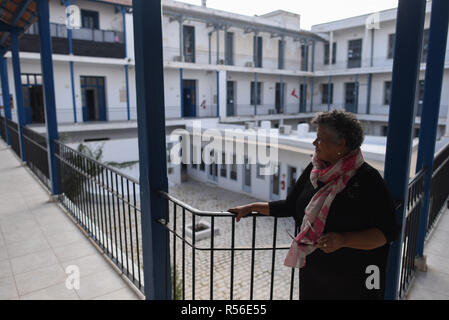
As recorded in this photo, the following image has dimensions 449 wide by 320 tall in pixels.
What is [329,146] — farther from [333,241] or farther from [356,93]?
[356,93]

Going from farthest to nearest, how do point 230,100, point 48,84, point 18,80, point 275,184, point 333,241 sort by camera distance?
1. point 230,100
2. point 275,184
3. point 18,80
4. point 48,84
5. point 333,241

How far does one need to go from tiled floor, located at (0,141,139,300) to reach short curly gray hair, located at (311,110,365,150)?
233 cm

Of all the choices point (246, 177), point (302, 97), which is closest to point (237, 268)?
point (246, 177)

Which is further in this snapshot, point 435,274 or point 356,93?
point 356,93

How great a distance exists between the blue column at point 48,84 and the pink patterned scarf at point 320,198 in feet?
16.0

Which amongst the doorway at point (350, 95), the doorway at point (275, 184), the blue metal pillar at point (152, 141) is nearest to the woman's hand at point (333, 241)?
the blue metal pillar at point (152, 141)

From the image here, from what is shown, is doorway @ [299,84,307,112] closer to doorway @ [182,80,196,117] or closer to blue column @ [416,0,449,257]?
doorway @ [182,80,196,117]

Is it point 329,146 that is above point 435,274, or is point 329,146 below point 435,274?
above

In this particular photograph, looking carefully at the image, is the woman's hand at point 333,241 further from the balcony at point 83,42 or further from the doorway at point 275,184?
the balcony at point 83,42

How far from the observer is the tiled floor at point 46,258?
3010 mm

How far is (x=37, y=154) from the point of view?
21.8 feet

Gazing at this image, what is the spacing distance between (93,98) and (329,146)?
60.0ft

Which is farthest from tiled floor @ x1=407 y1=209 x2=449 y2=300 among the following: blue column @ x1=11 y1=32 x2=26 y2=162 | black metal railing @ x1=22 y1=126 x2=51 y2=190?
blue column @ x1=11 y1=32 x2=26 y2=162
